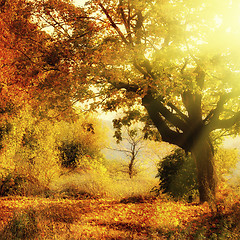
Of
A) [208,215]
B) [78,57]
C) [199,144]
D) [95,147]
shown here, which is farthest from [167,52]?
[95,147]

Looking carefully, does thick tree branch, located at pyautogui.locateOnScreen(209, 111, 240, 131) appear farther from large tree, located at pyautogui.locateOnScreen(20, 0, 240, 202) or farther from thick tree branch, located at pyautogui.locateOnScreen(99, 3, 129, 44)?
thick tree branch, located at pyautogui.locateOnScreen(99, 3, 129, 44)

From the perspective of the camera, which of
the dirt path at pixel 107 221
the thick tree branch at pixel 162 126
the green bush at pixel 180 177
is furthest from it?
the green bush at pixel 180 177

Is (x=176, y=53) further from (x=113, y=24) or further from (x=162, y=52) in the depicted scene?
(x=113, y=24)

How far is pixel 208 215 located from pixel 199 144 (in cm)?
441

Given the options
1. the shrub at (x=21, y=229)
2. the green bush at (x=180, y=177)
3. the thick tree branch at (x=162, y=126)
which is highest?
the thick tree branch at (x=162, y=126)

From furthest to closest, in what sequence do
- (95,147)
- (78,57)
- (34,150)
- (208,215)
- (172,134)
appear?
(95,147), (34,150), (172,134), (78,57), (208,215)

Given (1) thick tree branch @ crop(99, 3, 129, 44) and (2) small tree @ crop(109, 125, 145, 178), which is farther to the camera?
(2) small tree @ crop(109, 125, 145, 178)

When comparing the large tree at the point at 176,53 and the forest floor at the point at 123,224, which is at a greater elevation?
the large tree at the point at 176,53

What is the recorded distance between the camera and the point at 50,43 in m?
12.1

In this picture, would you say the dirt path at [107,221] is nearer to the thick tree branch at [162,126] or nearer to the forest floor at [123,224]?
the forest floor at [123,224]

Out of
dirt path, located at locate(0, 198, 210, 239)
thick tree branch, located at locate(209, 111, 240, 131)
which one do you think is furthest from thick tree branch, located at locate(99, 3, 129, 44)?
dirt path, located at locate(0, 198, 210, 239)

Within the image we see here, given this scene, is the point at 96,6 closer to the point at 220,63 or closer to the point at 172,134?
the point at 220,63

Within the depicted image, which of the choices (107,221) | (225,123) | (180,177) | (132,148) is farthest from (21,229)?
(132,148)

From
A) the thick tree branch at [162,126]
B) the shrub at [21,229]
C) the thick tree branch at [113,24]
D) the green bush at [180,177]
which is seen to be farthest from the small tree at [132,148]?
the shrub at [21,229]
